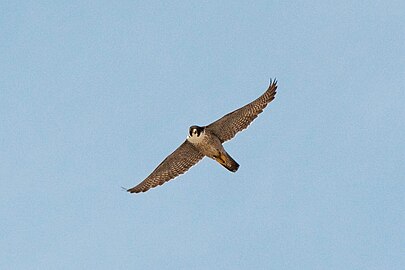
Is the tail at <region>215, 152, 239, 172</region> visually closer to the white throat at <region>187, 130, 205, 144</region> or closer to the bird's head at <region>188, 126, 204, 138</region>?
the white throat at <region>187, 130, 205, 144</region>

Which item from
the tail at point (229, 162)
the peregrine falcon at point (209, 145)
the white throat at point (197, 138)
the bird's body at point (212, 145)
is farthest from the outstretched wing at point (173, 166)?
the tail at point (229, 162)

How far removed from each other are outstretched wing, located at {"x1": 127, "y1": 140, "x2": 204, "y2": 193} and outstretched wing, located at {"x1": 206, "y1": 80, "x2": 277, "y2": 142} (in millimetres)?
991

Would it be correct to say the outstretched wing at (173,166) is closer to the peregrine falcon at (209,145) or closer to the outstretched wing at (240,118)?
the peregrine falcon at (209,145)

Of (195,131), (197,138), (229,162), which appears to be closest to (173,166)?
(197,138)

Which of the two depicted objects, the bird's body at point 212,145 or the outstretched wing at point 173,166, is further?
the outstretched wing at point 173,166

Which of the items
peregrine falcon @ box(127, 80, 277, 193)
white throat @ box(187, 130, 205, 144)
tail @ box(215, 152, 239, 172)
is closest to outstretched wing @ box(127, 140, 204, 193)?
peregrine falcon @ box(127, 80, 277, 193)

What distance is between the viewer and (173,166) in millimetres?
36875

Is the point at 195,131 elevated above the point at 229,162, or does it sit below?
above

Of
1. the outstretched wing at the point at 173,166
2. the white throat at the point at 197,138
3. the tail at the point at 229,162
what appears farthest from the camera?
the outstretched wing at the point at 173,166

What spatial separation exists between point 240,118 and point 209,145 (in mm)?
1236

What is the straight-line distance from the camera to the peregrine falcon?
35844 millimetres

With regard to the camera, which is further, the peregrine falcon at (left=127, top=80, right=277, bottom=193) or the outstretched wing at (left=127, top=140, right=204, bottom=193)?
the outstretched wing at (left=127, top=140, right=204, bottom=193)

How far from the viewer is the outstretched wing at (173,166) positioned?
120ft

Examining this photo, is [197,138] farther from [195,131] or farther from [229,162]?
[229,162]
